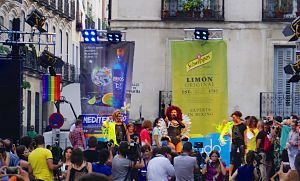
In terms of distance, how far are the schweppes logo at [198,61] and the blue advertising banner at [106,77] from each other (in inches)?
81.2

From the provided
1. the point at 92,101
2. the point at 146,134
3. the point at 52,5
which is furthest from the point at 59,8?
the point at 146,134

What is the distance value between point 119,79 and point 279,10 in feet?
33.7

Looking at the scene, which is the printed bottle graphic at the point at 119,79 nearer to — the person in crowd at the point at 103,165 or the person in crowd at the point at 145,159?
the person in crowd at the point at 145,159

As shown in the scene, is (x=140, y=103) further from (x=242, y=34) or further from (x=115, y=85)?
(x=115, y=85)

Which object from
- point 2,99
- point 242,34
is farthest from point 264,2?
point 2,99

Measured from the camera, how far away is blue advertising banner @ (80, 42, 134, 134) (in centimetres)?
2870

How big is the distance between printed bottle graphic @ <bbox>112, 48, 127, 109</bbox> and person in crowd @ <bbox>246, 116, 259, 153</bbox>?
4093 millimetres

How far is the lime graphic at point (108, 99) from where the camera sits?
28844 millimetres

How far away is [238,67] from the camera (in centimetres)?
3734

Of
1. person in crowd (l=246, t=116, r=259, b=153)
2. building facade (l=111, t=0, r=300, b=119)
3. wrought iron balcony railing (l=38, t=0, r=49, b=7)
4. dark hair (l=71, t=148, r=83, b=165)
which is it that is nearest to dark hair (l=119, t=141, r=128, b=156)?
dark hair (l=71, t=148, r=83, b=165)

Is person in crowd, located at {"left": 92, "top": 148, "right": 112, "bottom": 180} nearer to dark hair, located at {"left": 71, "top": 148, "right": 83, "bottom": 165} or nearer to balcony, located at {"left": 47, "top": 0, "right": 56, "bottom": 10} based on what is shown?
dark hair, located at {"left": 71, "top": 148, "right": 83, "bottom": 165}

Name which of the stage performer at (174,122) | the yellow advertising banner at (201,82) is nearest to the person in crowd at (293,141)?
the stage performer at (174,122)

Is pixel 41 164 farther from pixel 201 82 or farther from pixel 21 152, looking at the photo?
pixel 201 82

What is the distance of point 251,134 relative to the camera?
26047mm
